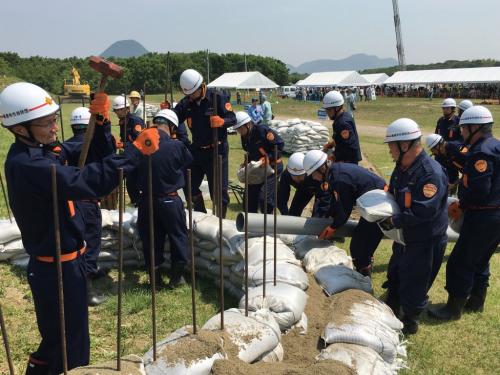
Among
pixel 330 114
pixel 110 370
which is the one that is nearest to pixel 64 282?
pixel 110 370

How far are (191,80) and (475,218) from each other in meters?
3.65

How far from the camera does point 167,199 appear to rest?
14.2ft

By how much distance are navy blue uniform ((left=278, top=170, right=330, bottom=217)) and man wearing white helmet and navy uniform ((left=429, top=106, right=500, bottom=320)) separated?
1535mm

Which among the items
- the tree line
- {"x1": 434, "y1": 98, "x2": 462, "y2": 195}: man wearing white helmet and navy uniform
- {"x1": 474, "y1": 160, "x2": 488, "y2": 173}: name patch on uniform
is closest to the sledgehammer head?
{"x1": 474, "y1": 160, "x2": 488, "y2": 173}: name patch on uniform

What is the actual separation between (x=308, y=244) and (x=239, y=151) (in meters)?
8.82

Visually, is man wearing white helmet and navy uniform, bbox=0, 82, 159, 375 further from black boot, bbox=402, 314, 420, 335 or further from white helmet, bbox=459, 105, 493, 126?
white helmet, bbox=459, 105, 493, 126

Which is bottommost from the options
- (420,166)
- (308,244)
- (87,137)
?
(308,244)

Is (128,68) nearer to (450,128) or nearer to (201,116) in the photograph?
(450,128)

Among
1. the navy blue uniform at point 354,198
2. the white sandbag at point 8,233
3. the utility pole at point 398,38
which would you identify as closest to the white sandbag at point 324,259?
the navy blue uniform at point 354,198

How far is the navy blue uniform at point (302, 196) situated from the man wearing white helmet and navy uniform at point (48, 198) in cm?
315

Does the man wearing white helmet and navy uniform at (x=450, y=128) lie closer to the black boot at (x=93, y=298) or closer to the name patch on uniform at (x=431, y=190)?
the name patch on uniform at (x=431, y=190)

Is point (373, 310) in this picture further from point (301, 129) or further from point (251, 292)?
point (301, 129)

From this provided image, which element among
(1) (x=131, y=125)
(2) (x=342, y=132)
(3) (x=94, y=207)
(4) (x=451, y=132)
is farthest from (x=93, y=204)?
(4) (x=451, y=132)

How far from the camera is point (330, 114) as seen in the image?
643cm
